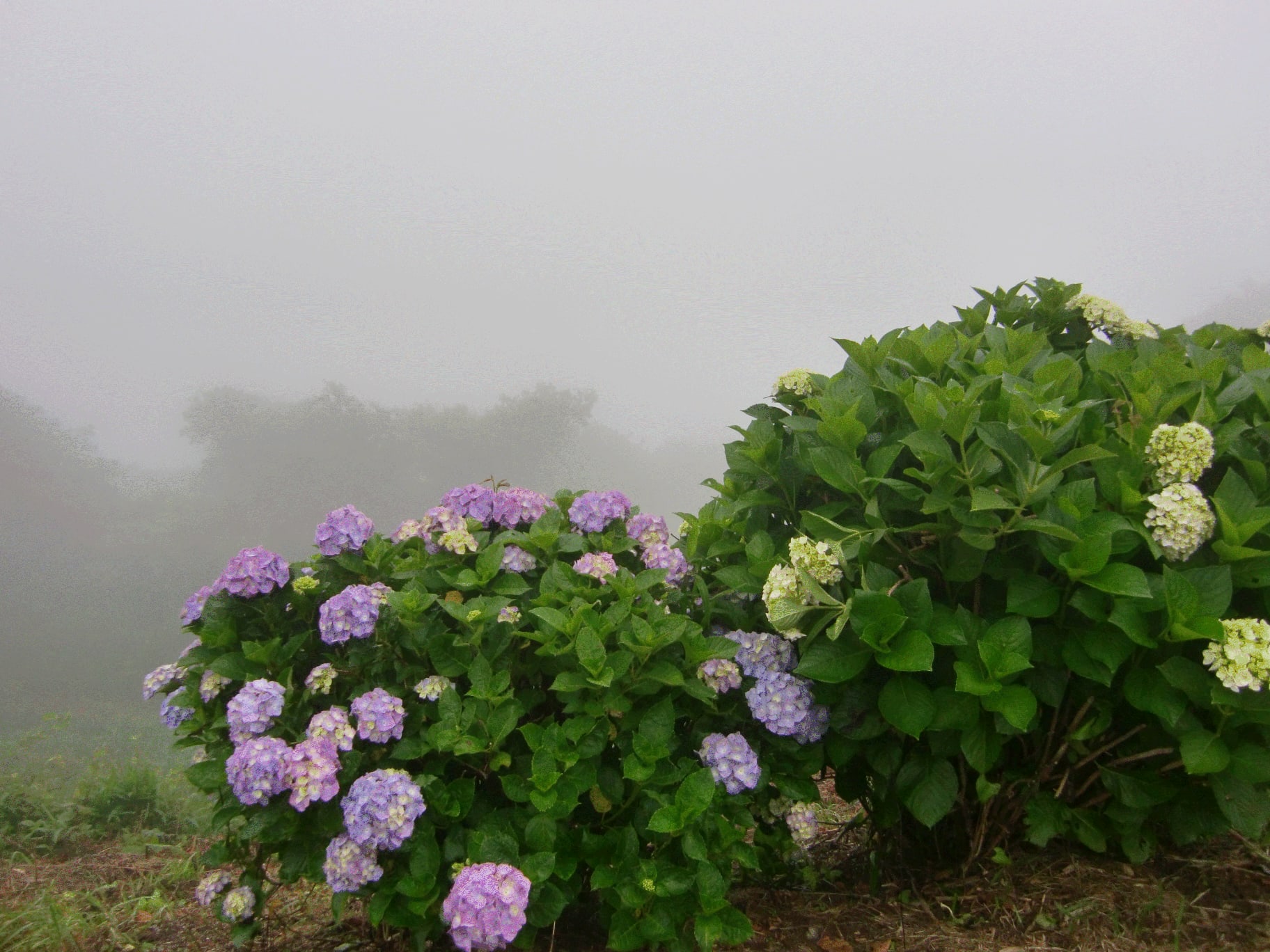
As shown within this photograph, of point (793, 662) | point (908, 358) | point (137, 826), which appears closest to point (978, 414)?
point (908, 358)

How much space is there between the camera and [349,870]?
2.56m

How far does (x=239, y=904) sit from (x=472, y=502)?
164 cm

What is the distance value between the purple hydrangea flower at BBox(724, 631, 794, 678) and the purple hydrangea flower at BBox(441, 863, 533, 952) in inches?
38.0

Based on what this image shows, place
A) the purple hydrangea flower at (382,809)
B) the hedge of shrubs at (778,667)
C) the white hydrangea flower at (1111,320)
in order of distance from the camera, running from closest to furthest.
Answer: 1. the purple hydrangea flower at (382,809)
2. the hedge of shrubs at (778,667)
3. the white hydrangea flower at (1111,320)

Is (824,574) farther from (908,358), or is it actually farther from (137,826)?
(137,826)

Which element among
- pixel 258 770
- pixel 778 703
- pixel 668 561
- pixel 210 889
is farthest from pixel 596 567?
pixel 210 889

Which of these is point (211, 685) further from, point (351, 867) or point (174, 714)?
point (351, 867)

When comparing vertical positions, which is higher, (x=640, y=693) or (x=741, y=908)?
(x=640, y=693)

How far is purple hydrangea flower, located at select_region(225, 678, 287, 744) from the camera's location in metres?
2.69

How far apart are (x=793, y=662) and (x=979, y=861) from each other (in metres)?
1.14

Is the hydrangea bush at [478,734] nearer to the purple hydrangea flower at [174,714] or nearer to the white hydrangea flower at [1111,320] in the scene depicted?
the purple hydrangea flower at [174,714]

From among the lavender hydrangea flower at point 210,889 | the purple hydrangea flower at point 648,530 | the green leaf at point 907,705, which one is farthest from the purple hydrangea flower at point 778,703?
the lavender hydrangea flower at point 210,889

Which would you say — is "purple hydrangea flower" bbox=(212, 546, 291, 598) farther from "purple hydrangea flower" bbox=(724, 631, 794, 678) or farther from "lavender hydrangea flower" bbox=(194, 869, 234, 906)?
"purple hydrangea flower" bbox=(724, 631, 794, 678)

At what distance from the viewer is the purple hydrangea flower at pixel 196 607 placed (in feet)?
10.5
